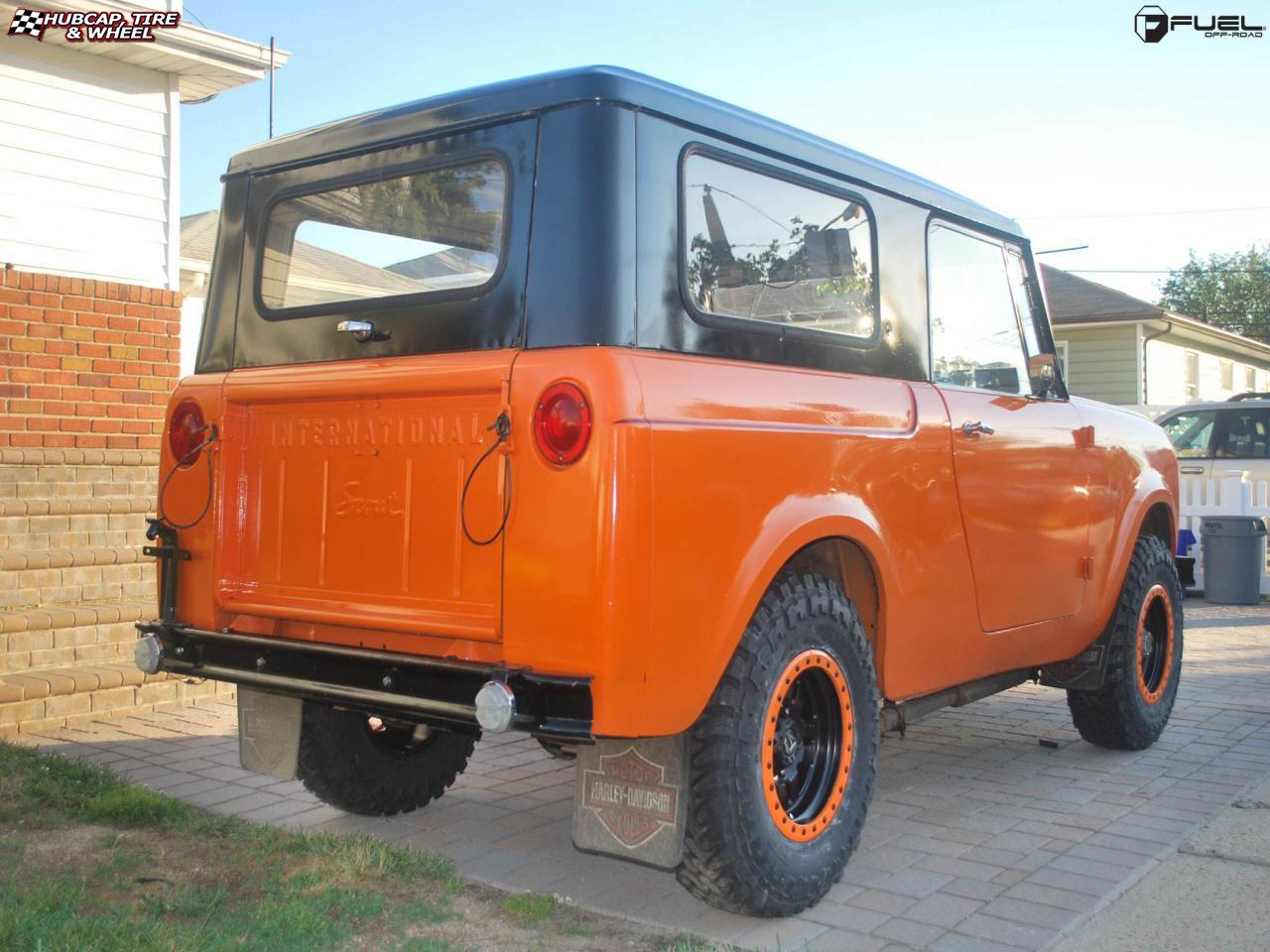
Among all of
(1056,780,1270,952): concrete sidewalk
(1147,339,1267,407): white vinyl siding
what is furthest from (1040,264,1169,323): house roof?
(1056,780,1270,952): concrete sidewalk

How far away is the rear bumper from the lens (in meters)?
3.20

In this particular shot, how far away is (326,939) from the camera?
346 centimetres

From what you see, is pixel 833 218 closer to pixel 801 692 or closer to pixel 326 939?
pixel 801 692

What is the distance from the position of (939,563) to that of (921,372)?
707 millimetres

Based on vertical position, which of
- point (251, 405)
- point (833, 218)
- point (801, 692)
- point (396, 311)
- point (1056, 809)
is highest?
point (833, 218)

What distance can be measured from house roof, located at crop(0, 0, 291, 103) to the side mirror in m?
5.61

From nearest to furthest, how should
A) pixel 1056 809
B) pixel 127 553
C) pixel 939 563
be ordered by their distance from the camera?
Answer: pixel 939 563
pixel 1056 809
pixel 127 553

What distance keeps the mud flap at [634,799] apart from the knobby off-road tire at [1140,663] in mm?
3096

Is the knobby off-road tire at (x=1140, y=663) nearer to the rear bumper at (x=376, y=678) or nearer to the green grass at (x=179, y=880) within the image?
the green grass at (x=179, y=880)

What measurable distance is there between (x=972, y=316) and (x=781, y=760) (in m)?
2.18

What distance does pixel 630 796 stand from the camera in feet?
11.4

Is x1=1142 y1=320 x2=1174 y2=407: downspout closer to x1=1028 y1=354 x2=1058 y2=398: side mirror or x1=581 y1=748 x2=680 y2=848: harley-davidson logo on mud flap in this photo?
x1=1028 y1=354 x2=1058 y2=398: side mirror

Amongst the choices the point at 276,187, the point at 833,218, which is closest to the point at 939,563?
the point at 833,218

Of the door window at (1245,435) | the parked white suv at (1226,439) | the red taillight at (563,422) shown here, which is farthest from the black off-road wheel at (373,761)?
the door window at (1245,435)
